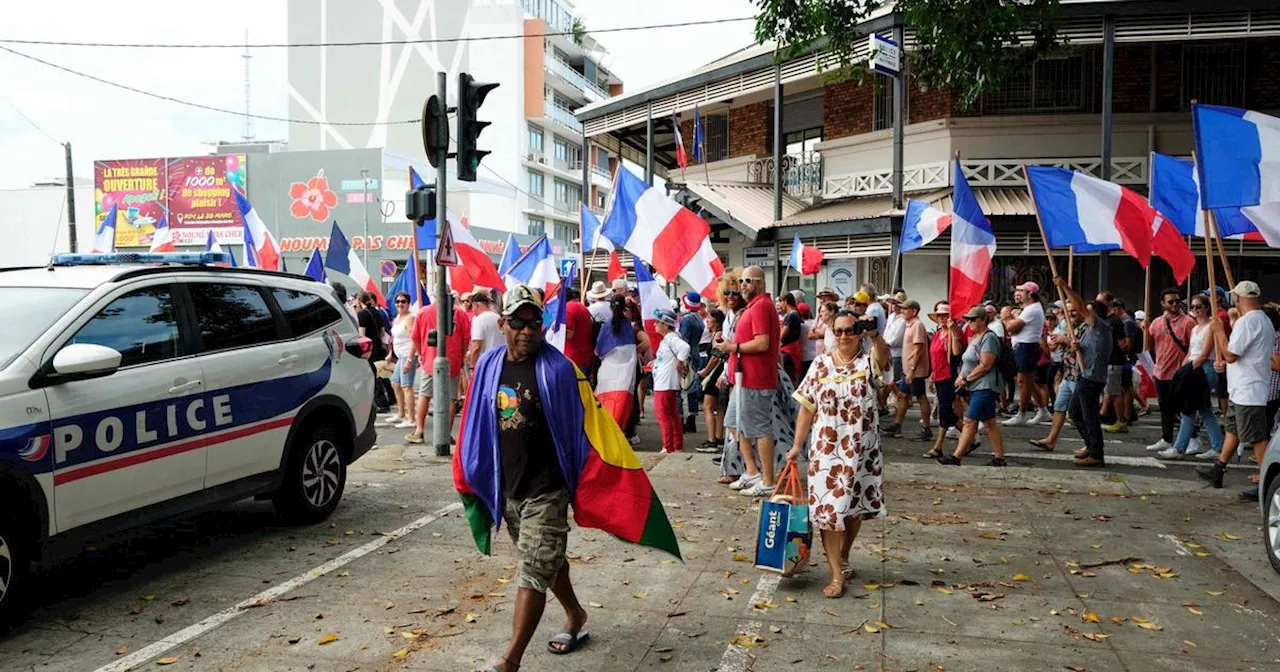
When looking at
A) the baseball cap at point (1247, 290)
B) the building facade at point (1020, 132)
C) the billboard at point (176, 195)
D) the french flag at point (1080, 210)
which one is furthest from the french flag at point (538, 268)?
the billboard at point (176, 195)

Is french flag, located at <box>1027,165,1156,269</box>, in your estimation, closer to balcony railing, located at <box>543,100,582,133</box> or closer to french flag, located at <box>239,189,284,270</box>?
french flag, located at <box>239,189,284,270</box>

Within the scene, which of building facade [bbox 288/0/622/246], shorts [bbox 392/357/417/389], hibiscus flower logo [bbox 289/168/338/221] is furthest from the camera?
building facade [bbox 288/0/622/246]

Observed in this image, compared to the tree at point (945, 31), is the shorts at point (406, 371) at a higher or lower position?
lower

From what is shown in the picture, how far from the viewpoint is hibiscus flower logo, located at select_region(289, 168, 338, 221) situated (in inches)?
2334

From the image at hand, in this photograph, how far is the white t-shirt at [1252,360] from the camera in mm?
8789

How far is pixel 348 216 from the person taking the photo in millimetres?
59375

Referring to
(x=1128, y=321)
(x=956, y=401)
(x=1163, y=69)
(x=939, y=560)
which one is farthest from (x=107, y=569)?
(x=1163, y=69)

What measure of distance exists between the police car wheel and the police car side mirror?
200 centimetres

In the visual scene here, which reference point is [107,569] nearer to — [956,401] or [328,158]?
[956,401]

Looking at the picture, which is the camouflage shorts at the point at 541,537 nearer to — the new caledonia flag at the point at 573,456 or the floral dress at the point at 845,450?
the new caledonia flag at the point at 573,456

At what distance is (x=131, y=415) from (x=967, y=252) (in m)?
9.32

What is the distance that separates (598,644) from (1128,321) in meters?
11.9

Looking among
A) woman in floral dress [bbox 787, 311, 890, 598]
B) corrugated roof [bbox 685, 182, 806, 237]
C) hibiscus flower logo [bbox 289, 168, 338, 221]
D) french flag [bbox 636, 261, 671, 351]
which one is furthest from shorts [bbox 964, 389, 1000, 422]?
hibiscus flower logo [bbox 289, 168, 338, 221]

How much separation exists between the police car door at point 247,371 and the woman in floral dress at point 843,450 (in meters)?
3.57
